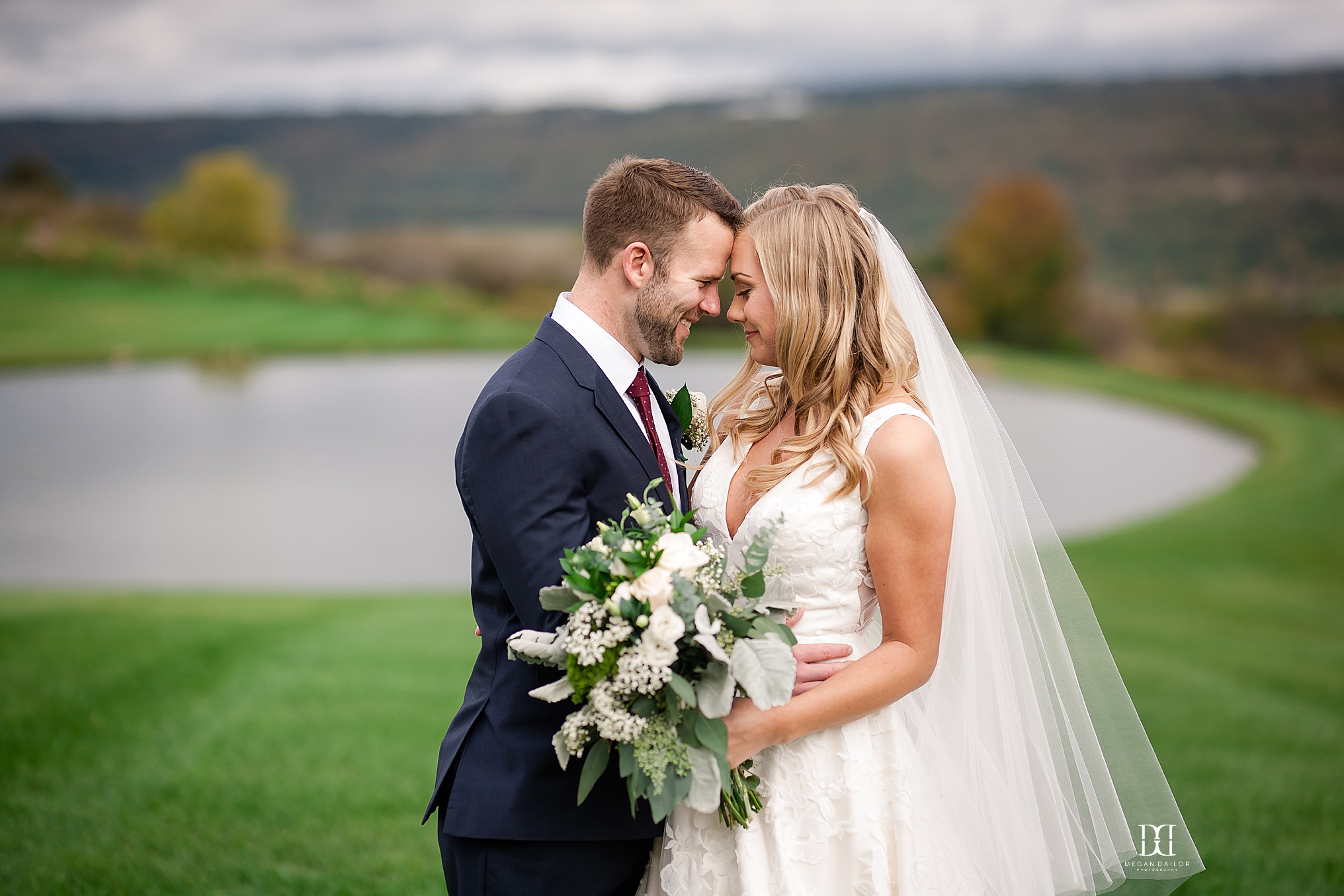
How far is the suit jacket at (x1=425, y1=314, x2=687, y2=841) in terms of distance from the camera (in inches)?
87.4

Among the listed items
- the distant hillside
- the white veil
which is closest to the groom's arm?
the white veil

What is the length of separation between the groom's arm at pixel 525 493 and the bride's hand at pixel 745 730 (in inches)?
18.8

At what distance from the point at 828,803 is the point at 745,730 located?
38cm

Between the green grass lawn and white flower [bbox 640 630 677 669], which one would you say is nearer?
white flower [bbox 640 630 677 669]

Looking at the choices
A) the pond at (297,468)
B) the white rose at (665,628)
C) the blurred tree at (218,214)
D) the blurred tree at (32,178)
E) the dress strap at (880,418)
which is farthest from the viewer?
the blurred tree at (218,214)

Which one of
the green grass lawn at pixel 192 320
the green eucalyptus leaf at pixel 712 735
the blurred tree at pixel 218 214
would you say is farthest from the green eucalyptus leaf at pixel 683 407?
the blurred tree at pixel 218 214

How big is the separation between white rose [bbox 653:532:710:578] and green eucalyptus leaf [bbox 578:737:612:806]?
0.46m

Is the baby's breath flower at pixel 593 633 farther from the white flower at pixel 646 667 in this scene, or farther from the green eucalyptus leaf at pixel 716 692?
the green eucalyptus leaf at pixel 716 692

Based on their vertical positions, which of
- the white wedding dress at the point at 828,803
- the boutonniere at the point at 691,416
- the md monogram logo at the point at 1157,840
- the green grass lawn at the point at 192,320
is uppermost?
the green grass lawn at the point at 192,320

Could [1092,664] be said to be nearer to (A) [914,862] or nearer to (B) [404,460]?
(A) [914,862]

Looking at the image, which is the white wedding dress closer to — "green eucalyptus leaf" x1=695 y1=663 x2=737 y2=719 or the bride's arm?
the bride's arm

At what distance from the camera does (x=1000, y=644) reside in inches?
108

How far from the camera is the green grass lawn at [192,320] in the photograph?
2102cm

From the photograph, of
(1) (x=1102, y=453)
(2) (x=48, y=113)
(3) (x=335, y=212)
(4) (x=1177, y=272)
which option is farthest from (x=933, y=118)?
(2) (x=48, y=113)
